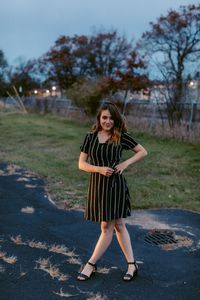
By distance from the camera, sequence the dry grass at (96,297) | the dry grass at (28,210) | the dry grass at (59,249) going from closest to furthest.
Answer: the dry grass at (96,297), the dry grass at (59,249), the dry grass at (28,210)

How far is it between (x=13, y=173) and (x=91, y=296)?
651 cm

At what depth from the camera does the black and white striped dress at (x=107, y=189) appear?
3.92m

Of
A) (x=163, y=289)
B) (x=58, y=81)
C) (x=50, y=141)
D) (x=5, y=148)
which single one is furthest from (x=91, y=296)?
(x=58, y=81)

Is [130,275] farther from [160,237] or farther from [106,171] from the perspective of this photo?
[160,237]

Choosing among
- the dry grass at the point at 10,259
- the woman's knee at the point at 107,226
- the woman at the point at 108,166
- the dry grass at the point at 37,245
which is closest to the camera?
the woman at the point at 108,166

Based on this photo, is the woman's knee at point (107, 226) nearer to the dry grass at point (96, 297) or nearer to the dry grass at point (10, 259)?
the dry grass at point (96, 297)

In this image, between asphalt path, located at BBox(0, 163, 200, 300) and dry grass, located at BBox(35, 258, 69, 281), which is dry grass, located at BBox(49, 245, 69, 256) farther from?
dry grass, located at BBox(35, 258, 69, 281)

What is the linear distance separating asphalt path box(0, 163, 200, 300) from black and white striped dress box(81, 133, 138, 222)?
26.6 inches

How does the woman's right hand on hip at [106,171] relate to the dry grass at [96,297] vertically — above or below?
above

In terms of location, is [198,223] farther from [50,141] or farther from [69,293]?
[50,141]

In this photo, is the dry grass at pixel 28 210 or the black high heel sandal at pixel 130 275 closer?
the black high heel sandal at pixel 130 275

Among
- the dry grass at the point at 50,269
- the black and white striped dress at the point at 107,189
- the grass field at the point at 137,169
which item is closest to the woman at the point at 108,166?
the black and white striped dress at the point at 107,189

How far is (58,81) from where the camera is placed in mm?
51719

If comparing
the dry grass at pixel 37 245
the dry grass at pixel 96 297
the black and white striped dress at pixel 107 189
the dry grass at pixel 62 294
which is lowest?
the dry grass at pixel 37 245
